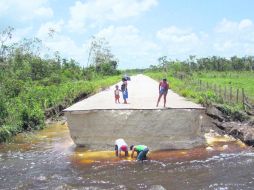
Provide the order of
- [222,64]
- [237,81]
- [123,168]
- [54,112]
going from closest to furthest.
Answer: [123,168], [54,112], [237,81], [222,64]

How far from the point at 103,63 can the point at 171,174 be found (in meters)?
67.7

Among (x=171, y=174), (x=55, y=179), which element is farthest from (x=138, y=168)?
(x=55, y=179)

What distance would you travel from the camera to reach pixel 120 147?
17.2m

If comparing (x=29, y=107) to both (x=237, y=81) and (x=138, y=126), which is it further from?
(x=237, y=81)

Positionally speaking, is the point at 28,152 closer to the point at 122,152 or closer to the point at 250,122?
the point at 122,152

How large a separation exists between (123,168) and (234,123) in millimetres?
9445

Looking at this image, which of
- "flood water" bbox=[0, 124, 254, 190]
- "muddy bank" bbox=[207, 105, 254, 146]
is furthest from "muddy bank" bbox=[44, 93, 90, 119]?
"muddy bank" bbox=[207, 105, 254, 146]

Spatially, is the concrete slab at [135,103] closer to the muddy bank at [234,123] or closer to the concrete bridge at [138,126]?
the concrete bridge at [138,126]

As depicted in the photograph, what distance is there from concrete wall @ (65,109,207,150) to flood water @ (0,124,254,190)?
0.62 meters

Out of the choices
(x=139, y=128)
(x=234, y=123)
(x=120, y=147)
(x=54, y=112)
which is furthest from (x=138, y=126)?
(x=54, y=112)

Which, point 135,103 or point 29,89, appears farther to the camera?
point 29,89

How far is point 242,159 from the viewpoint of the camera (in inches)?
643

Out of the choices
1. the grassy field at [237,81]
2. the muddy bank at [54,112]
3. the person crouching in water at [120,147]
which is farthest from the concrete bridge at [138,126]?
the grassy field at [237,81]

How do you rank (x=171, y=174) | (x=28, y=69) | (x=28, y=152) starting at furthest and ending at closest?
(x=28, y=69) → (x=28, y=152) → (x=171, y=174)
